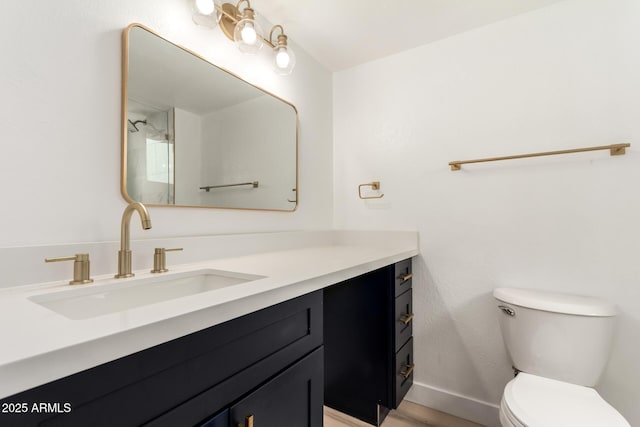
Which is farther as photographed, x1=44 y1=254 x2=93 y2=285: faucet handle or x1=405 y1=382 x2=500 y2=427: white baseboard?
x1=405 y1=382 x2=500 y2=427: white baseboard

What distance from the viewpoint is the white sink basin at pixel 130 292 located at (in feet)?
2.39

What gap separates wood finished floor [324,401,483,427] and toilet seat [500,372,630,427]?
1.98 feet

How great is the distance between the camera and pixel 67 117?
2.93 ft

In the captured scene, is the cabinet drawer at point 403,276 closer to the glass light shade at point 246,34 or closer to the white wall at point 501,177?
the white wall at point 501,177

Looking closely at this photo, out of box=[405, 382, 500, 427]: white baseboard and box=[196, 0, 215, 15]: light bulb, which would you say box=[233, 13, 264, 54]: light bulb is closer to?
box=[196, 0, 215, 15]: light bulb

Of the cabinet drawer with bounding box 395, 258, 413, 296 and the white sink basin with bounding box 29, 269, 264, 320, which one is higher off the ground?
the white sink basin with bounding box 29, 269, 264, 320

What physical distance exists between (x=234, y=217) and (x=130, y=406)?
3.32ft

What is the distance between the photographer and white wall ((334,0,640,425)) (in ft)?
4.42

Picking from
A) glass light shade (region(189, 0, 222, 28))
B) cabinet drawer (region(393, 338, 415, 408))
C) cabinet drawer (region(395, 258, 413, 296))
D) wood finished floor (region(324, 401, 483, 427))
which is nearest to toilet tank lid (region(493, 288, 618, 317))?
cabinet drawer (region(395, 258, 413, 296))

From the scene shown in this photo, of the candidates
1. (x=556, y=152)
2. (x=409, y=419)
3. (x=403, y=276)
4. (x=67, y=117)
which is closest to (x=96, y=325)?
(x=67, y=117)

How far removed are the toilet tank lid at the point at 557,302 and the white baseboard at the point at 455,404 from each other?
644mm

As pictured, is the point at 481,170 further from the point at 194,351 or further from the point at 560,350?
the point at 194,351

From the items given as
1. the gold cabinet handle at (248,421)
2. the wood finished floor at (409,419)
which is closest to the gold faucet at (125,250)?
the gold cabinet handle at (248,421)

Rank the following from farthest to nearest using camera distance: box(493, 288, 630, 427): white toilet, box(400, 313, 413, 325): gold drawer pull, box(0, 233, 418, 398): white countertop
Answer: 1. box(400, 313, 413, 325): gold drawer pull
2. box(493, 288, 630, 427): white toilet
3. box(0, 233, 418, 398): white countertop
